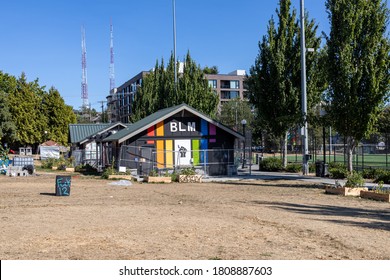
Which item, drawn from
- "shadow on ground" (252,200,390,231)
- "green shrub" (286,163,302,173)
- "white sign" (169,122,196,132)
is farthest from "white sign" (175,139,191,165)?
"shadow on ground" (252,200,390,231)

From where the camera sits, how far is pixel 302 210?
13797 mm

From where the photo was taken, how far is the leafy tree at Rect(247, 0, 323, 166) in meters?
32.6

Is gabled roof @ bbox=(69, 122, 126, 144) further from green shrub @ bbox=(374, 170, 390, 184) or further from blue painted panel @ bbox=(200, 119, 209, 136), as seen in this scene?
green shrub @ bbox=(374, 170, 390, 184)

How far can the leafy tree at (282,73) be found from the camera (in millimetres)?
32625

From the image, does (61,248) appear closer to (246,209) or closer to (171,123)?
(246,209)

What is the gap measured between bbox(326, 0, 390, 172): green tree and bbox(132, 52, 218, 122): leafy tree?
2329cm

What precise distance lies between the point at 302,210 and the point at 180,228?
4948 millimetres

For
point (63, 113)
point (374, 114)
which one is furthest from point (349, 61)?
point (63, 113)

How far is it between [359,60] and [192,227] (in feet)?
53.8

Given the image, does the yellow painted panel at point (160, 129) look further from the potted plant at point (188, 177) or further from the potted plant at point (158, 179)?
the potted plant at point (158, 179)

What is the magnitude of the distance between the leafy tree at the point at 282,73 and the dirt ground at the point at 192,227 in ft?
51.5

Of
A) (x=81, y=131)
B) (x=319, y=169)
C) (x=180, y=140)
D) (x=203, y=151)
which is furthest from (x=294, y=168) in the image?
(x=81, y=131)

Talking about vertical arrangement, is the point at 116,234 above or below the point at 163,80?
below

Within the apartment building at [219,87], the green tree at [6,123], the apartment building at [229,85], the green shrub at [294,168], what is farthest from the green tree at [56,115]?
the green shrub at [294,168]
